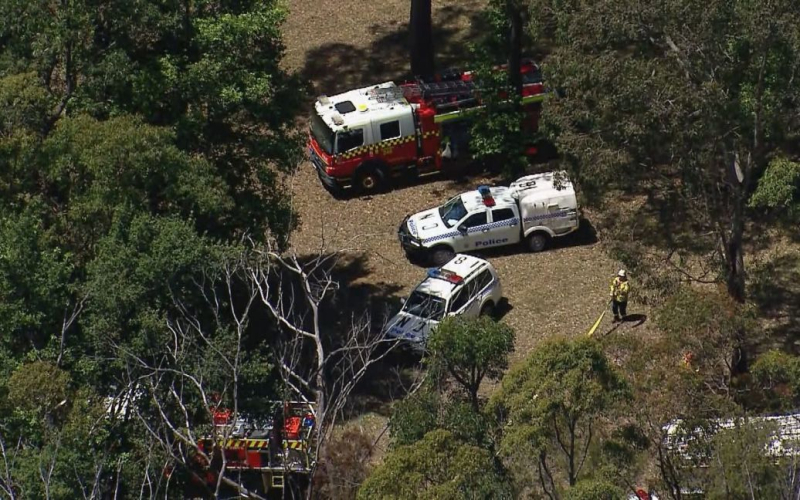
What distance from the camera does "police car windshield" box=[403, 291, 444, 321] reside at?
31.0m

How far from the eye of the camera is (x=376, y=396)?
30297 mm

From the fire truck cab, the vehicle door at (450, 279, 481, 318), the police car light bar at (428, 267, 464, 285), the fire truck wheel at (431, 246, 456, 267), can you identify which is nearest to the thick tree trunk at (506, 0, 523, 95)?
the fire truck cab

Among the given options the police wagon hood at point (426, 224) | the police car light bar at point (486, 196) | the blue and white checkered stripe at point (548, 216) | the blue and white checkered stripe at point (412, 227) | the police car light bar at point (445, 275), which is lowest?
the blue and white checkered stripe at point (412, 227)

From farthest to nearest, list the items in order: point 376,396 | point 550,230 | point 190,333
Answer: point 550,230, point 376,396, point 190,333

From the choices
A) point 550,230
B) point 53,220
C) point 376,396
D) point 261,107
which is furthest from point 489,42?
point 53,220

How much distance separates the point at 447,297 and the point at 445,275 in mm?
897

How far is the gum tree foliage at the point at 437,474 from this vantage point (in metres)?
19.2

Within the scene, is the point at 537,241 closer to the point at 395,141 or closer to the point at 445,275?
the point at 445,275

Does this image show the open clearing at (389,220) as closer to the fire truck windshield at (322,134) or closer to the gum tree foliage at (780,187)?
the fire truck windshield at (322,134)

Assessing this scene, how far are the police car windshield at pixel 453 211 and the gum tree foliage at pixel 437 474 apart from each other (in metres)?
14.4

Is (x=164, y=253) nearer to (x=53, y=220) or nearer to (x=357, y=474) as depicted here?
(x=53, y=220)

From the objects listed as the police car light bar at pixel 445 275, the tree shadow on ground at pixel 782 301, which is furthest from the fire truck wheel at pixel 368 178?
the tree shadow on ground at pixel 782 301

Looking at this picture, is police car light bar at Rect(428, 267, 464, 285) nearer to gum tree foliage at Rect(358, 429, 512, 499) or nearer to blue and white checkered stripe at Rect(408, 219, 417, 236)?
blue and white checkered stripe at Rect(408, 219, 417, 236)

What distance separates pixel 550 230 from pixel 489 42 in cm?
652
